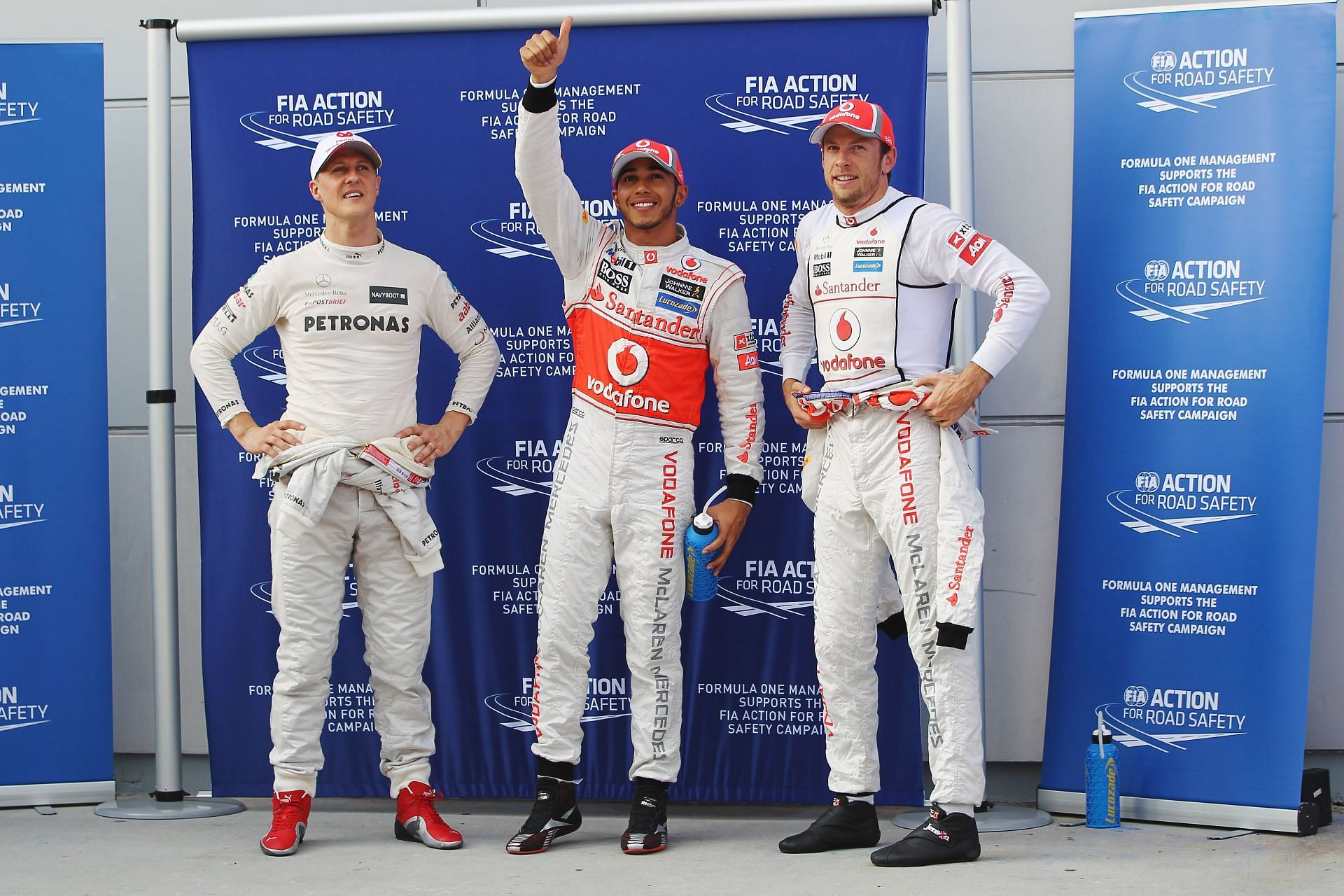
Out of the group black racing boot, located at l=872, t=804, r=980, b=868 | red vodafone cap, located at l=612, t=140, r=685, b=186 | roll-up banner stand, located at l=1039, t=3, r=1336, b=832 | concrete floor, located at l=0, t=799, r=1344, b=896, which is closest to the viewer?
concrete floor, located at l=0, t=799, r=1344, b=896

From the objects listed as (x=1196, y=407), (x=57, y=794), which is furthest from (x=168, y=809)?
(x=1196, y=407)

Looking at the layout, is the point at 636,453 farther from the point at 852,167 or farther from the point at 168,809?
the point at 168,809

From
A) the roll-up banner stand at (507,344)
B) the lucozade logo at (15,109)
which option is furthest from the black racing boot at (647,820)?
the lucozade logo at (15,109)

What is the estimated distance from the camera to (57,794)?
14.7ft

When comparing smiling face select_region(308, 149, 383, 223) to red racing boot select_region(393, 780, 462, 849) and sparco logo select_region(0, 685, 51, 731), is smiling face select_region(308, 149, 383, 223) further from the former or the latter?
sparco logo select_region(0, 685, 51, 731)

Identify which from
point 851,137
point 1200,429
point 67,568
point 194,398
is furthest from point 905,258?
point 67,568

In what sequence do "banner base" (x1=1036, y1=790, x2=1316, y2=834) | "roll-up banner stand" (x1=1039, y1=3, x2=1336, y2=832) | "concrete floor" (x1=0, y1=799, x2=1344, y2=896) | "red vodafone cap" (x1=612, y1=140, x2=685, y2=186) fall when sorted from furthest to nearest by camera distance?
1. "roll-up banner stand" (x1=1039, y1=3, x2=1336, y2=832)
2. "banner base" (x1=1036, y1=790, x2=1316, y2=834)
3. "red vodafone cap" (x1=612, y1=140, x2=685, y2=186)
4. "concrete floor" (x1=0, y1=799, x2=1344, y2=896)

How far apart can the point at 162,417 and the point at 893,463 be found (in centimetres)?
243

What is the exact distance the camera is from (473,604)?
448 cm

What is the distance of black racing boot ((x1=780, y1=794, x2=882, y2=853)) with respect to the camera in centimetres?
378

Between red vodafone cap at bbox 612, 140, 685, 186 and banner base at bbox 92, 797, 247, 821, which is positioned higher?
red vodafone cap at bbox 612, 140, 685, 186

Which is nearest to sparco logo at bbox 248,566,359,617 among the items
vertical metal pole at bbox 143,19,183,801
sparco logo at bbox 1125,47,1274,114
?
vertical metal pole at bbox 143,19,183,801

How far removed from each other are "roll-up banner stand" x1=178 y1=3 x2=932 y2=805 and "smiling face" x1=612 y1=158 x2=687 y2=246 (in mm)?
437

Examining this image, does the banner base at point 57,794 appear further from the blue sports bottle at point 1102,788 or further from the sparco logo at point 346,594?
the blue sports bottle at point 1102,788
